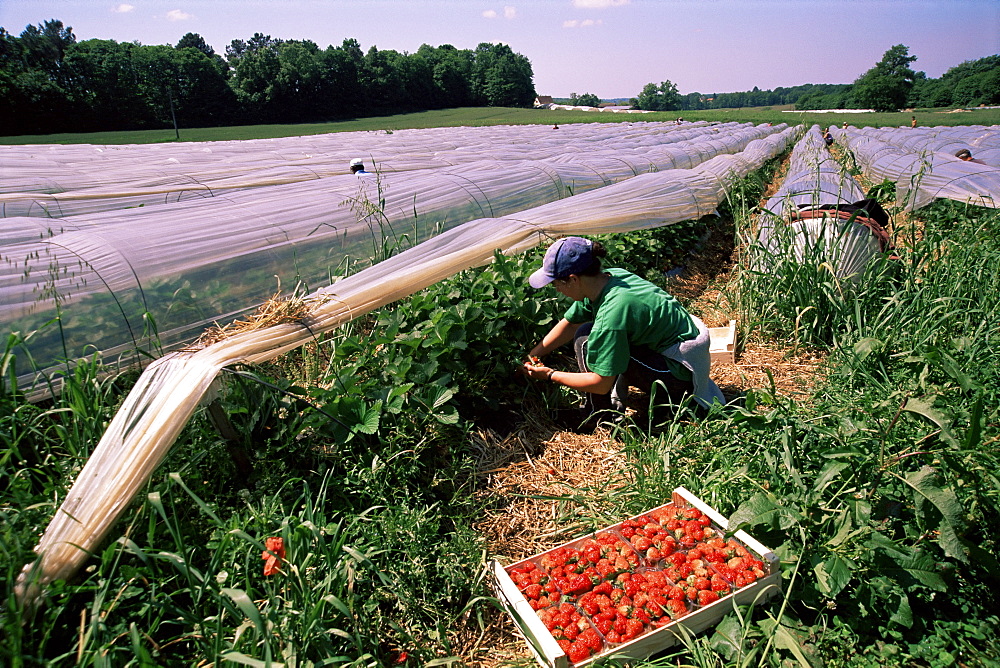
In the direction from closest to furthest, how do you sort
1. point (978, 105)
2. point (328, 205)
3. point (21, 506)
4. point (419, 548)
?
point (21, 506)
point (419, 548)
point (328, 205)
point (978, 105)

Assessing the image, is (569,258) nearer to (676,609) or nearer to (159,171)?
(676,609)

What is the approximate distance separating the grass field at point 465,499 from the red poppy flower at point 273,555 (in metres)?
0.05

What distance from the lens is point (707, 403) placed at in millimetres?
A: 2742

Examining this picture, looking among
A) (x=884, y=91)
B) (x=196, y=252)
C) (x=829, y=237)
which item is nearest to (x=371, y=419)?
(x=196, y=252)

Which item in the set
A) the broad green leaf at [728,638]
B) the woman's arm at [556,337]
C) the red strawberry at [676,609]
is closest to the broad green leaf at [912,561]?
the broad green leaf at [728,638]

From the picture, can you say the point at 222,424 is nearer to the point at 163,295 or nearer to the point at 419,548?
the point at 419,548

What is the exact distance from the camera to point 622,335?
8.25 feet

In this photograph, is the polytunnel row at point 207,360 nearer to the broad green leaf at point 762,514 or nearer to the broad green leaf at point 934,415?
the broad green leaf at point 762,514

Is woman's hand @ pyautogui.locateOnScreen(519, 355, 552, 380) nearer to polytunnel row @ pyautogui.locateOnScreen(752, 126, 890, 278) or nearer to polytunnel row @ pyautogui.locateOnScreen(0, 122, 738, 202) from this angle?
Answer: polytunnel row @ pyautogui.locateOnScreen(752, 126, 890, 278)

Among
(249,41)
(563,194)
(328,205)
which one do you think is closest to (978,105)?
(563,194)

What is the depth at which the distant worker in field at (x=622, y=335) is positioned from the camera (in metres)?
2.54

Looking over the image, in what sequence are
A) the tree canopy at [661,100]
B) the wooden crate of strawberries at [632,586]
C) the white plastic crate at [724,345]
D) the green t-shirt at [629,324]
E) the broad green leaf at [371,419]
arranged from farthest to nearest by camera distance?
the tree canopy at [661,100] → the white plastic crate at [724,345] → the green t-shirt at [629,324] → the broad green leaf at [371,419] → the wooden crate of strawberries at [632,586]

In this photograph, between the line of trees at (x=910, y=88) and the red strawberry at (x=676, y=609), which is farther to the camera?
the line of trees at (x=910, y=88)

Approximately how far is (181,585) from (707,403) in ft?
7.34
